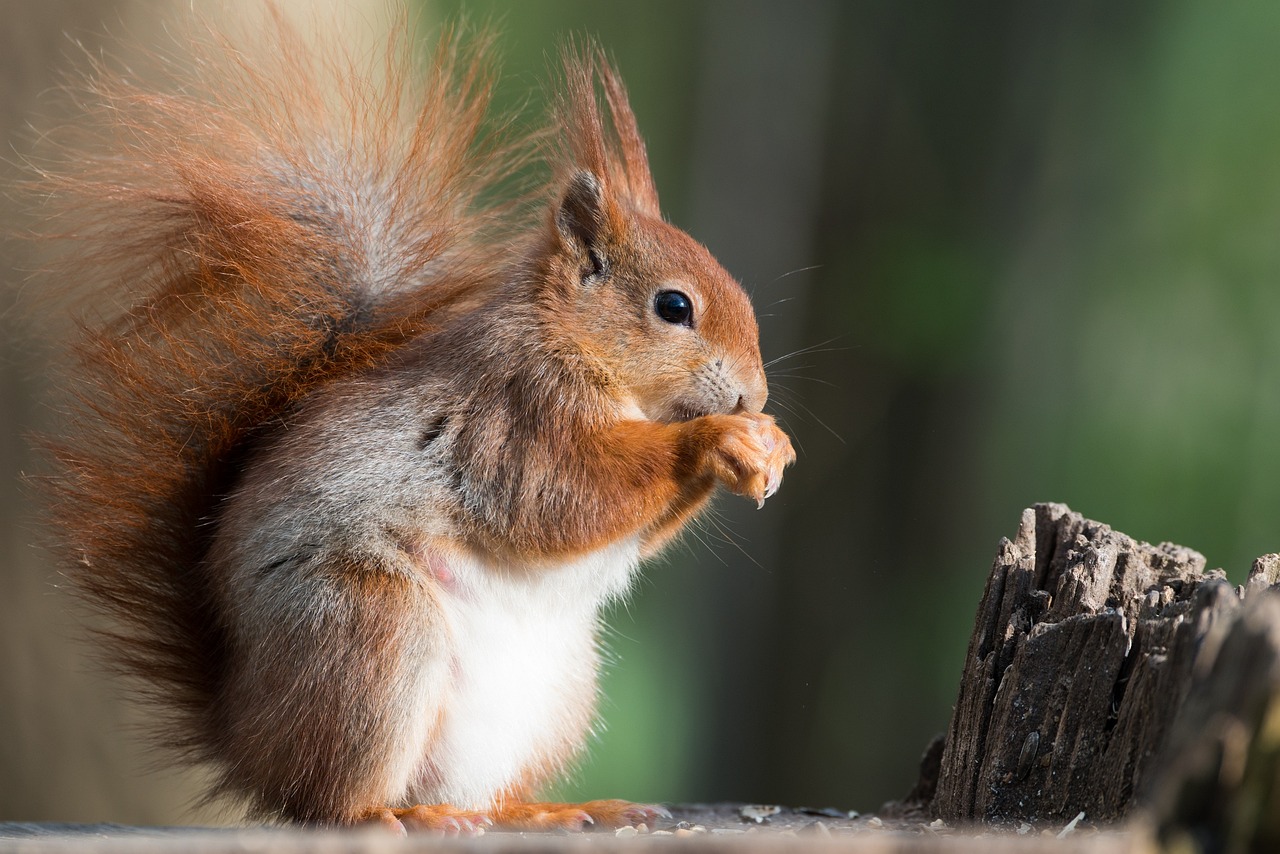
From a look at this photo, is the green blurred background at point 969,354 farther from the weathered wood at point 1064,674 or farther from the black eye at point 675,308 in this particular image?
the weathered wood at point 1064,674

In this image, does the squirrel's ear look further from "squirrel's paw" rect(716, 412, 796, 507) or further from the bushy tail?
"squirrel's paw" rect(716, 412, 796, 507)

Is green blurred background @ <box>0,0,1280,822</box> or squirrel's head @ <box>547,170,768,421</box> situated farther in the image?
green blurred background @ <box>0,0,1280,822</box>

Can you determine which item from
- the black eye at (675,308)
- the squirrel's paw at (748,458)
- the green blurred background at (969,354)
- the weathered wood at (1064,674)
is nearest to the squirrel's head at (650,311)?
the black eye at (675,308)

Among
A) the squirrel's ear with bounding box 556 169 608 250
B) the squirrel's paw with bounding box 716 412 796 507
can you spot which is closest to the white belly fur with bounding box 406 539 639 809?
the squirrel's paw with bounding box 716 412 796 507

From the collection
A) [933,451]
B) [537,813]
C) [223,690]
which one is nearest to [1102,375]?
[933,451]

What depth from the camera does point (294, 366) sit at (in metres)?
1.77

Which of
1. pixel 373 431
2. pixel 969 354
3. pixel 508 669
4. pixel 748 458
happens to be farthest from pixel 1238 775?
pixel 969 354

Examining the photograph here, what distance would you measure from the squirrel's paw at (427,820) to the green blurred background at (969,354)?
238 centimetres

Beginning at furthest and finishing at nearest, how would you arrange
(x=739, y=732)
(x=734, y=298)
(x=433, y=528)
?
(x=739, y=732) → (x=734, y=298) → (x=433, y=528)

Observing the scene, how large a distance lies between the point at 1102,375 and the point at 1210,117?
3.33 ft

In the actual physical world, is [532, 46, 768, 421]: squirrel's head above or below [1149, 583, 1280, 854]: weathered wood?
above

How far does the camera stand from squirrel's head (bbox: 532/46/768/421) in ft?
6.01

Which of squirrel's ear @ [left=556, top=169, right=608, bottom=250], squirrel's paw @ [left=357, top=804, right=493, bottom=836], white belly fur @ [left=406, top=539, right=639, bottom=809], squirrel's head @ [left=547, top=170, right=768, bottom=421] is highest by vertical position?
squirrel's ear @ [left=556, top=169, right=608, bottom=250]

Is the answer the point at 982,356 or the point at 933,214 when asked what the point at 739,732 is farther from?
the point at 933,214
